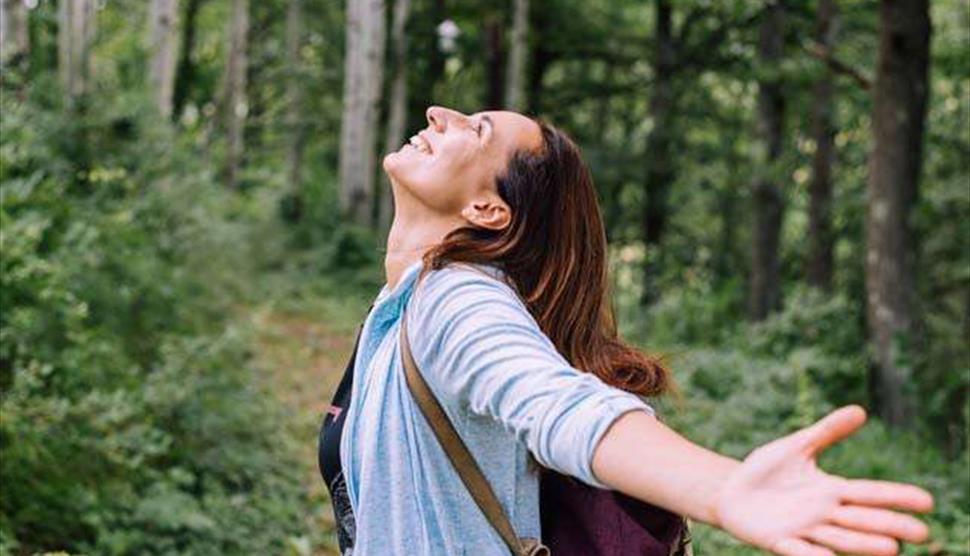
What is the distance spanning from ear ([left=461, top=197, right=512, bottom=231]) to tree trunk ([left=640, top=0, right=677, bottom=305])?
804 inches

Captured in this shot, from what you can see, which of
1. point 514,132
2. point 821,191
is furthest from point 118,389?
point 821,191

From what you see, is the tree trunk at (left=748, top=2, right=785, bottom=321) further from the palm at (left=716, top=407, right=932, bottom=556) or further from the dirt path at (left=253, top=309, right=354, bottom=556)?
the palm at (left=716, top=407, right=932, bottom=556)

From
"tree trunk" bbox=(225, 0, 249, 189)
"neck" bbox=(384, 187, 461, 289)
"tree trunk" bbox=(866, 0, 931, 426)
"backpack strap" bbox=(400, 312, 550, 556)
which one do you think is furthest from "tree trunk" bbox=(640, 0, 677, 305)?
"backpack strap" bbox=(400, 312, 550, 556)

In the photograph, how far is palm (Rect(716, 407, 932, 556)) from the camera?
158cm

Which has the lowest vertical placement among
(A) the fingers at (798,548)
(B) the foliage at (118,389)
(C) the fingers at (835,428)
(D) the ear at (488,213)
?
(B) the foliage at (118,389)

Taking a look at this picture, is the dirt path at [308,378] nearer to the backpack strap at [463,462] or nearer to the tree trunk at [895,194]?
the tree trunk at [895,194]

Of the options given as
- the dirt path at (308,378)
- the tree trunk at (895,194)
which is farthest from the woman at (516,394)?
the tree trunk at (895,194)

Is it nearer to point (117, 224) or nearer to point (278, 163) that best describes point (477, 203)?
point (117, 224)

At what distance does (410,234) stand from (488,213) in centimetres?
18

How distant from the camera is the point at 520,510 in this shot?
2295mm

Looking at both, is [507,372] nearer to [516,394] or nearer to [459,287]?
[516,394]

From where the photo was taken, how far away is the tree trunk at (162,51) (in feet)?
52.7

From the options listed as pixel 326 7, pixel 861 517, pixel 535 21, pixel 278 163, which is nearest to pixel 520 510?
pixel 861 517

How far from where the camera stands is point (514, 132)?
254 centimetres
